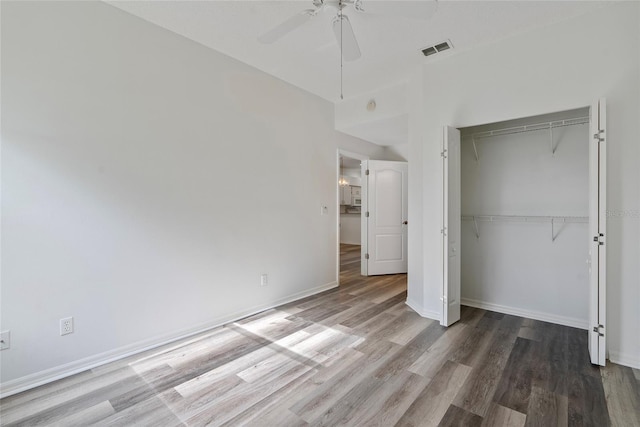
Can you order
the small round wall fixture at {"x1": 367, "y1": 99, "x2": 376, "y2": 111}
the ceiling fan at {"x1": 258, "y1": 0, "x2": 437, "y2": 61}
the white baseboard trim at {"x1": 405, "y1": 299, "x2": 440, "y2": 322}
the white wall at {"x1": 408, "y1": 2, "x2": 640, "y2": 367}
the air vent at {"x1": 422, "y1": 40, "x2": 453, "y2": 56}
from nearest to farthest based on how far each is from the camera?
the ceiling fan at {"x1": 258, "y1": 0, "x2": 437, "y2": 61}
the white wall at {"x1": 408, "y1": 2, "x2": 640, "y2": 367}
the air vent at {"x1": 422, "y1": 40, "x2": 453, "y2": 56}
the white baseboard trim at {"x1": 405, "y1": 299, "x2": 440, "y2": 322}
the small round wall fixture at {"x1": 367, "y1": 99, "x2": 376, "y2": 111}

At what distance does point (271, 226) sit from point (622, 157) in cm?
337

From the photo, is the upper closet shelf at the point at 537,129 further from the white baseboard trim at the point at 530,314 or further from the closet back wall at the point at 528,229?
the white baseboard trim at the point at 530,314

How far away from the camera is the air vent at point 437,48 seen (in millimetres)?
2934

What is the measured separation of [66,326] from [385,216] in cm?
448

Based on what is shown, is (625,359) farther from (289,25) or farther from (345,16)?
(289,25)

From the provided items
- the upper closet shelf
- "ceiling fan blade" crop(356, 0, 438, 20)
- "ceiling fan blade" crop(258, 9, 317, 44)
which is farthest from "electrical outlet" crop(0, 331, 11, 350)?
the upper closet shelf

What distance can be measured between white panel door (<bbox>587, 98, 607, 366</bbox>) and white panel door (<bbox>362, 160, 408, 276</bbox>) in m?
3.14

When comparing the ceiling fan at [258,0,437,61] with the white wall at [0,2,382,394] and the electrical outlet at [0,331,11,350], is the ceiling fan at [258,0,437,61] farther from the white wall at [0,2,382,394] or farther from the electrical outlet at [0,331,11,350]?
the electrical outlet at [0,331,11,350]

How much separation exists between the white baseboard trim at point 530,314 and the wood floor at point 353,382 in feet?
0.40

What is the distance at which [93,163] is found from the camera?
2295 millimetres

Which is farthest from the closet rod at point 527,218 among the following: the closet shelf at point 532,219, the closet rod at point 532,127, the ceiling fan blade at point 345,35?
the ceiling fan blade at point 345,35

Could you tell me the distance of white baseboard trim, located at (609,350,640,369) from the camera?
2246 millimetres

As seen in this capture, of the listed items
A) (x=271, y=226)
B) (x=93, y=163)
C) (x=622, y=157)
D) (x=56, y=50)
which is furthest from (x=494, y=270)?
(x=56, y=50)

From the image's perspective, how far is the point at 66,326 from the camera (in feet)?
7.16
